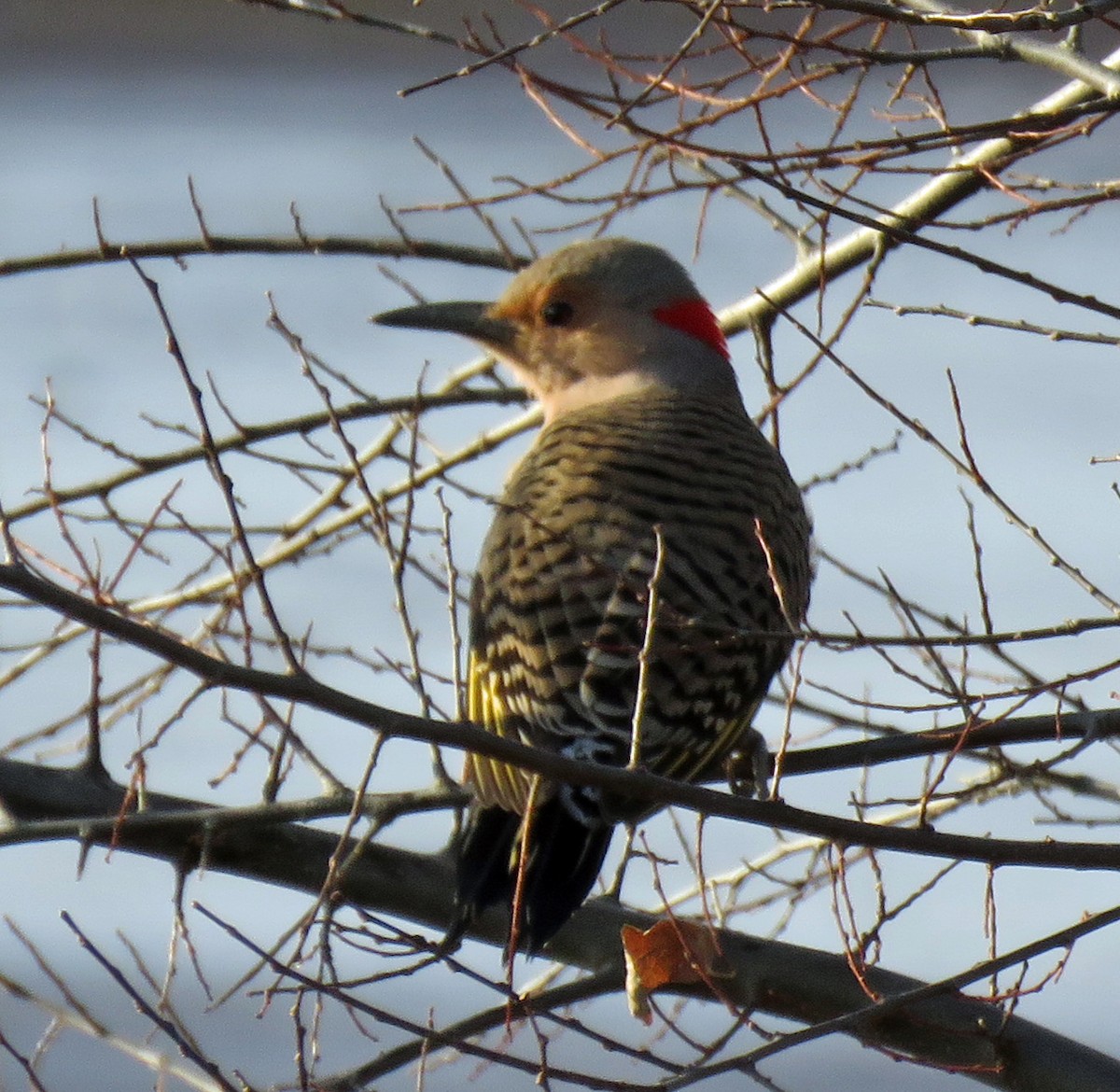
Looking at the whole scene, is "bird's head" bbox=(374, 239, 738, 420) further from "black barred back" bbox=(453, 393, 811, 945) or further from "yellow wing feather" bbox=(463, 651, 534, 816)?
"yellow wing feather" bbox=(463, 651, 534, 816)

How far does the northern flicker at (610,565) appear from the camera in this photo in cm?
338

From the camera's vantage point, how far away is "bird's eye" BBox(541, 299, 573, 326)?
17.1 feet

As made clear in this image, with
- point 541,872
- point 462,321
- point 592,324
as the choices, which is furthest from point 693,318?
point 541,872

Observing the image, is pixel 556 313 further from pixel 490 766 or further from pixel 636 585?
pixel 636 585

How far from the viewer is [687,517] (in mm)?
4281

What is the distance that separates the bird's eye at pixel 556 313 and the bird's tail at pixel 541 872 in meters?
2.08

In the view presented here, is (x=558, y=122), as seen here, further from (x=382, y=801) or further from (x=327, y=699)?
(x=327, y=699)

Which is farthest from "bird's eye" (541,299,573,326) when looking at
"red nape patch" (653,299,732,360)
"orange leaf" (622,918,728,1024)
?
"orange leaf" (622,918,728,1024)

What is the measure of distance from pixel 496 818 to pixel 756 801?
3.51 feet

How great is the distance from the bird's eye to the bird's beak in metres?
0.10

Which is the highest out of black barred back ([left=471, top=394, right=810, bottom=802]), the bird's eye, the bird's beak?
the bird's eye

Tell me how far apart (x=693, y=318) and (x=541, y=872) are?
2.34 meters

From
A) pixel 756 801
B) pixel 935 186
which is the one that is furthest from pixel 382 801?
pixel 935 186

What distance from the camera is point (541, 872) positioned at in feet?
11.0
